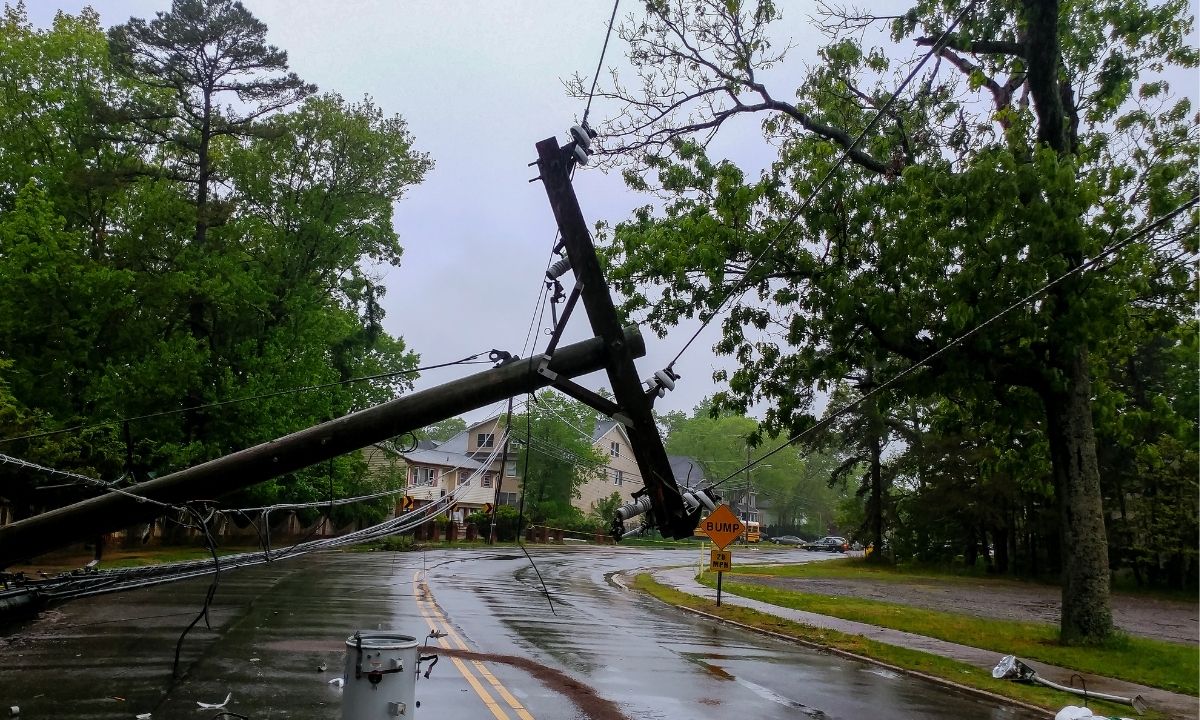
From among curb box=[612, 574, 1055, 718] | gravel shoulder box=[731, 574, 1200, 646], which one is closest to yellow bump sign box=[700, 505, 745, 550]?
curb box=[612, 574, 1055, 718]

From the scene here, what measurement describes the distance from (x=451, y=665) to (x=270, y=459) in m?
5.26

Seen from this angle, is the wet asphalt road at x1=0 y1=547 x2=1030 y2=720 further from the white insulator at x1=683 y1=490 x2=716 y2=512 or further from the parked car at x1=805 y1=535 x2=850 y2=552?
the parked car at x1=805 y1=535 x2=850 y2=552

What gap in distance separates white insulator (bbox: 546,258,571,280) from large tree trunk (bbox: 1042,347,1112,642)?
464 inches

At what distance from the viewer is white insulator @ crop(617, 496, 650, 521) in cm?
746

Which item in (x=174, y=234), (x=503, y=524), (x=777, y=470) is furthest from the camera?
(x=777, y=470)


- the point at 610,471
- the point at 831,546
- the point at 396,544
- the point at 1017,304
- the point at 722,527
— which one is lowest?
the point at 396,544

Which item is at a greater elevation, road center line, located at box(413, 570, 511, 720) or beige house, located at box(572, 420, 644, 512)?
beige house, located at box(572, 420, 644, 512)

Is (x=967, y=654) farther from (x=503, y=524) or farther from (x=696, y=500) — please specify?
(x=503, y=524)

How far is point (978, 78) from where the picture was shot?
49.2 feet

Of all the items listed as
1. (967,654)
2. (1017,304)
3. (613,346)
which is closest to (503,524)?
(967,654)

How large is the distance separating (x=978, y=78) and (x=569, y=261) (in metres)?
10.9

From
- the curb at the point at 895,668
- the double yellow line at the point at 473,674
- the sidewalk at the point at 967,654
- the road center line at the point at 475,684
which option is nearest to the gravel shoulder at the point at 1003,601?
the sidewalk at the point at 967,654

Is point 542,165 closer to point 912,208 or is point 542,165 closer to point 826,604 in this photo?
point 912,208

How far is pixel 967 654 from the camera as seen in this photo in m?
15.9
